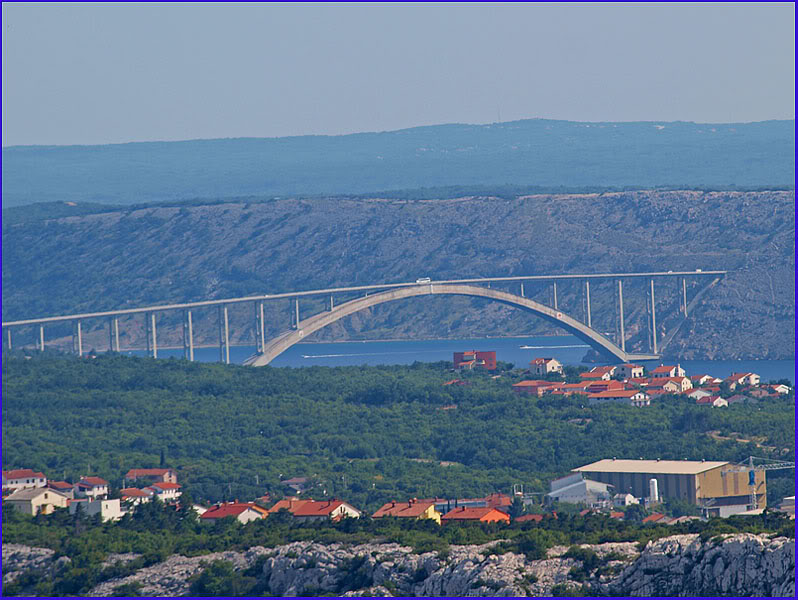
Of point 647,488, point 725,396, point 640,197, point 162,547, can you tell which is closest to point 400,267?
point 640,197

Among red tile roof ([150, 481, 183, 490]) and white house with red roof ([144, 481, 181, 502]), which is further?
red tile roof ([150, 481, 183, 490])

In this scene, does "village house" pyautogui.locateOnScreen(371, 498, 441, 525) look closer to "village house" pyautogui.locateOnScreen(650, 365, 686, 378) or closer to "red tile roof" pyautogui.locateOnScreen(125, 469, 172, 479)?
"red tile roof" pyautogui.locateOnScreen(125, 469, 172, 479)

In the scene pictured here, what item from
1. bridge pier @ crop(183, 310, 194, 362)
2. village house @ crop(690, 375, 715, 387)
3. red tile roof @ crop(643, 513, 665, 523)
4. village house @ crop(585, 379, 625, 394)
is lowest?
red tile roof @ crop(643, 513, 665, 523)

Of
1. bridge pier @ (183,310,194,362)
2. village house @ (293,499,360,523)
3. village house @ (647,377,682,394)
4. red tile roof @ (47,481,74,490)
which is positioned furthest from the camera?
bridge pier @ (183,310,194,362)

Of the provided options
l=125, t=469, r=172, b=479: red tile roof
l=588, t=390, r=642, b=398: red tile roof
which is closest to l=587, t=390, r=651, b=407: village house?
l=588, t=390, r=642, b=398: red tile roof

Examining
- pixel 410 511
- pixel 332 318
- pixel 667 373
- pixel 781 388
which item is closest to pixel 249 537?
pixel 410 511

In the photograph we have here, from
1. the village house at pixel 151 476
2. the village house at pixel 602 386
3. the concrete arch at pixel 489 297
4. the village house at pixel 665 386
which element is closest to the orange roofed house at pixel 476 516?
the village house at pixel 151 476

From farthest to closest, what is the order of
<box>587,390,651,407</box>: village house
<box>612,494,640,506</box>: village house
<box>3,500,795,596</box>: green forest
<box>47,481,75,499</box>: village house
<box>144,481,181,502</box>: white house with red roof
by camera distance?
<box>587,390,651,407</box>: village house
<box>144,481,181,502</box>: white house with red roof
<box>47,481,75,499</box>: village house
<box>612,494,640,506</box>: village house
<box>3,500,795,596</box>: green forest
